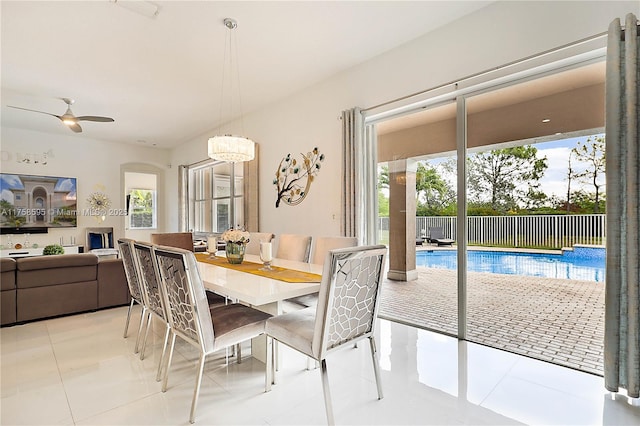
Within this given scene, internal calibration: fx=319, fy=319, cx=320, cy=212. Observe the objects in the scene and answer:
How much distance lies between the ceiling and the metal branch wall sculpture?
3.25 feet

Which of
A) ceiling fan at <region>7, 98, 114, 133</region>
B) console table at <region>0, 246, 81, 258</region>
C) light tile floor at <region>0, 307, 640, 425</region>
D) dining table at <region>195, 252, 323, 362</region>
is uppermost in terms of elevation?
ceiling fan at <region>7, 98, 114, 133</region>

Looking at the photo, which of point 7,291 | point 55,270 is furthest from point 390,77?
point 7,291

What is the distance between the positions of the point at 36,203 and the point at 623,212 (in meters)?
8.73

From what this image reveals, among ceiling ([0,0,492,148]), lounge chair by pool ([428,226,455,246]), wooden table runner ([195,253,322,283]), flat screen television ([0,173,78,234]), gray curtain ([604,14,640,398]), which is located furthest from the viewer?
flat screen television ([0,173,78,234])

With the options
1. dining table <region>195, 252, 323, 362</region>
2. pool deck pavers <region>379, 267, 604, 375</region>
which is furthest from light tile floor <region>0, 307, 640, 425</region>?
dining table <region>195, 252, 323, 362</region>

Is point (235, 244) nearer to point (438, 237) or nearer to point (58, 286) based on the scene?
point (438, 237)

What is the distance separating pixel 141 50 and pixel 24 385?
311 centimetres

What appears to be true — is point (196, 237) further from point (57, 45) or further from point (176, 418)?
point (176, 418)

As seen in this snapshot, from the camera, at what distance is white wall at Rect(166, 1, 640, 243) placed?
2.39 m

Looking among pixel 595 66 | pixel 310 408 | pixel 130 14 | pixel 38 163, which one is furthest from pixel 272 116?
pixel 38 163

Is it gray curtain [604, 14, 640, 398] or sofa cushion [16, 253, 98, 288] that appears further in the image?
sofa cushion [16, 253, 98, 288]

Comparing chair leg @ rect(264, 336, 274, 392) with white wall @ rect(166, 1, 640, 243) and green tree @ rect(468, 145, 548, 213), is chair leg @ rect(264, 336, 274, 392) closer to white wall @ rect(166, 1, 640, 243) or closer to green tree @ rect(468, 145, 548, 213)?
white wall @ rect(166, 1, 640, 243)

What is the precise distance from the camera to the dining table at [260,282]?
183cm

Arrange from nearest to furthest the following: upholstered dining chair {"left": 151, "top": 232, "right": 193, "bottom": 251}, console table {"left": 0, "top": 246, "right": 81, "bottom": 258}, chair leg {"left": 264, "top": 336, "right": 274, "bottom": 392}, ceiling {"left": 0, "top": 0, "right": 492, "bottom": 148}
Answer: chair leg {"left": 264, "top": 336, "right": 274, "bottom": 392} → ceiling {"left": 0, "top": 0, "right": 492, "bottom": 148} → upholstered dining chair {"left": 151, "top": 232, "right": 193, "bottom": 251} → console table {"left": 0, "top": 246, "right": 81, "bottom": 258}
